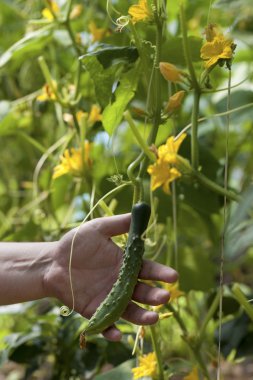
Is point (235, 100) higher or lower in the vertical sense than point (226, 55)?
lower

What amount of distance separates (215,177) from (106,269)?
0.30 meters

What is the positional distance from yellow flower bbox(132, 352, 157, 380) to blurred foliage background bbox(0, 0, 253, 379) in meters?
0.08

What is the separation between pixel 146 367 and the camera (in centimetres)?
91

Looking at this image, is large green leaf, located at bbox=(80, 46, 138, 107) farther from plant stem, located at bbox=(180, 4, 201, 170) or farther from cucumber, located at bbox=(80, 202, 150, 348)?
cucumber, located at bbox=(80, 202, 150, 348)

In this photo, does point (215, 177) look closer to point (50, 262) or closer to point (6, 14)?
point (50, 262)

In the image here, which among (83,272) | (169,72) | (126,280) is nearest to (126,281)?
(126,280)

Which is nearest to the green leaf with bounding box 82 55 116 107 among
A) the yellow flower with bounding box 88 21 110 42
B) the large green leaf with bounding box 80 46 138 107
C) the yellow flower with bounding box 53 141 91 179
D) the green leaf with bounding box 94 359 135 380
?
the large green leaf with bounding box 80 46 138 107

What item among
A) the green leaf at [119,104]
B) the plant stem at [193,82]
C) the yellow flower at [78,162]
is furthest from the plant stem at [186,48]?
the yellow flower at [78,162]

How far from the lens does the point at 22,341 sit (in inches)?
45.9

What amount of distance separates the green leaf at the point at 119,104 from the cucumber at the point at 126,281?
146 mm

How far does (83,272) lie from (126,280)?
108mm

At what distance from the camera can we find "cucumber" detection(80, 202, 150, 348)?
0.77 meters

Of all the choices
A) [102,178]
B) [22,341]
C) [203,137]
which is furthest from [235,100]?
[22,341]

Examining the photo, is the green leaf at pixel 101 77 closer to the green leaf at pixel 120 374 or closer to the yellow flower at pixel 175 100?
the yellow flower at pixel 175 100
